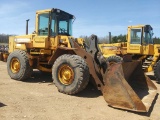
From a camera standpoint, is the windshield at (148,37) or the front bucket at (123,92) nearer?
the front bucket at (123,92)

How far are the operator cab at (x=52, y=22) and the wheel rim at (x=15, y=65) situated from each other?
1.33 m

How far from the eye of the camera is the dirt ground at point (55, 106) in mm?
5145

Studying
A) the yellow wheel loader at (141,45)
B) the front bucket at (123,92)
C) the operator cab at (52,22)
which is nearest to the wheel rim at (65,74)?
the front bucket at (123,92)

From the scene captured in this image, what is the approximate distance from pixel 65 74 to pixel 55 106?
156 centimetres

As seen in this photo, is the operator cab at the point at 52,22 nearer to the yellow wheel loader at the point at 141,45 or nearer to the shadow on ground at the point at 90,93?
the shadow on ground at the point at 90,93

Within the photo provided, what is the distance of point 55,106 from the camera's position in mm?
5809

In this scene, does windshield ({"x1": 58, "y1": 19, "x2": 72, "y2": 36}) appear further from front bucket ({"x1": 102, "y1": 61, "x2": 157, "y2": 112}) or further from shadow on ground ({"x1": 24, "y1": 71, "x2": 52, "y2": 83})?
front bucket ({"x1": 102, "y1": 61, "x2": 157, "y2": 112})

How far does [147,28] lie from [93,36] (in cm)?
570

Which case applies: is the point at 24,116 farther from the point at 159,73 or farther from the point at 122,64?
the point at 159,73

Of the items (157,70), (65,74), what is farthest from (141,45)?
(65,74)

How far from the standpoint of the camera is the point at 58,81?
722 centimetres

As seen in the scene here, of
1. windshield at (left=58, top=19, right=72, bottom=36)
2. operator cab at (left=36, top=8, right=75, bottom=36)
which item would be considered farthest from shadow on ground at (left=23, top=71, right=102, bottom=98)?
windshield at (left=58, top=19, right=72, bottom=36)

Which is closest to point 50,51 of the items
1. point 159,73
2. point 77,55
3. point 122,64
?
point 77,55

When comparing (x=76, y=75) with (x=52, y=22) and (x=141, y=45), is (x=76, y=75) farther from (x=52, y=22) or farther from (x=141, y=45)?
(x=141, y=45)
